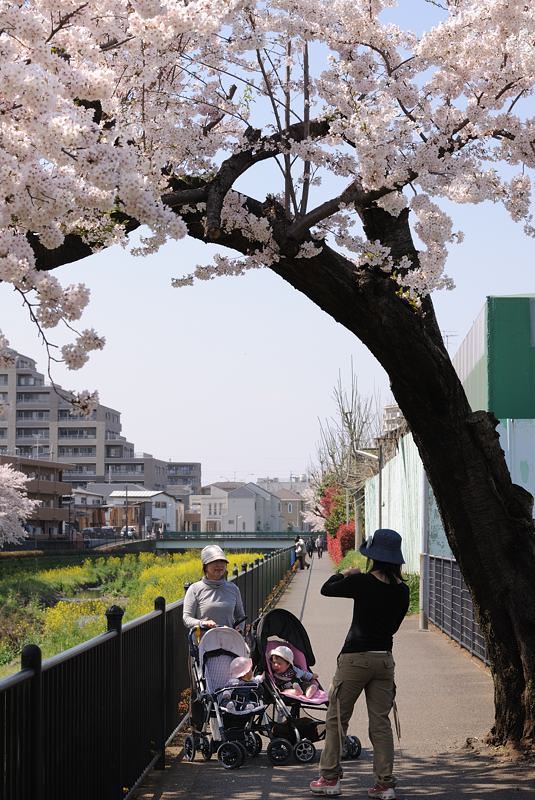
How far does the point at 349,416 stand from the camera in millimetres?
59781

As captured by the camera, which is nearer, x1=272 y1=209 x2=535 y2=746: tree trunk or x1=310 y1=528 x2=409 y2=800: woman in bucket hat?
x1=310 y1=528 x2=409 y2=800: woman in bucket hat

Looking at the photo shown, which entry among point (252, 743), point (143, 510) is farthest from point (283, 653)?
point (143, 510)

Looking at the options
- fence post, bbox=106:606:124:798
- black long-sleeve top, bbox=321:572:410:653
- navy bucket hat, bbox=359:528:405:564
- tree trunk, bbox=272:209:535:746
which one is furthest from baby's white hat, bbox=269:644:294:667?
fence post, bbox=106:606:124:798

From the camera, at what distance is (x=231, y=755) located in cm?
856

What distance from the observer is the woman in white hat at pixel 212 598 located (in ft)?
31.4

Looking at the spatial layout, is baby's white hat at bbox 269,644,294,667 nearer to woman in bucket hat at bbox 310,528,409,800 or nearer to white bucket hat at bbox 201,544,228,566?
white bucket hat at bbox 201,544,228,566

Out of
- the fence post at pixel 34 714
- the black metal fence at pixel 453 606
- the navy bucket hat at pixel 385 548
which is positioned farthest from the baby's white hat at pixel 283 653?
the black metal fence at pixel 453 606

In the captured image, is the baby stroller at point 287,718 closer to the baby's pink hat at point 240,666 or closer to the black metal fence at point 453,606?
the baby's pink hat at point 240,666

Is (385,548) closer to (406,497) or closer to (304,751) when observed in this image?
(304,751)

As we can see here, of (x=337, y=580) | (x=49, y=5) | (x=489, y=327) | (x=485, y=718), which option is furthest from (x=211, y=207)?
(x=489, y=327)

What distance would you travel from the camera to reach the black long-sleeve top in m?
7.36

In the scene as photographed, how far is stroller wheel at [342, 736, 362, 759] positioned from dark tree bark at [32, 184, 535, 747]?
1065mm

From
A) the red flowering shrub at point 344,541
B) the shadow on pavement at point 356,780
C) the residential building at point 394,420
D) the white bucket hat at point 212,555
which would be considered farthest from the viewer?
the red flowering shrub at point 344,541

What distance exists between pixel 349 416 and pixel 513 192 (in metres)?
51.0
